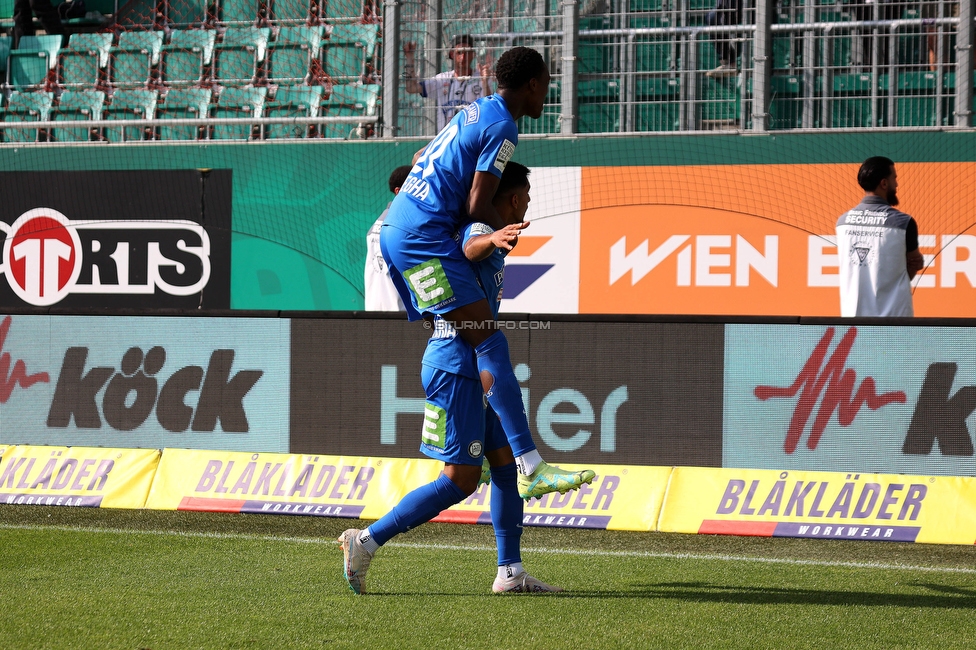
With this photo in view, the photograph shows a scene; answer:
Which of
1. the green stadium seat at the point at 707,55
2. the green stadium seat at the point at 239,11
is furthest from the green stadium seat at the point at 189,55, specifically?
the green stadium seat at the point at 707,55

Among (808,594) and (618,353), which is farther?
(618,353)

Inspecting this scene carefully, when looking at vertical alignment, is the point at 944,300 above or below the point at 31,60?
below

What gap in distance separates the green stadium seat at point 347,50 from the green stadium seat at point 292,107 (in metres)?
0.34

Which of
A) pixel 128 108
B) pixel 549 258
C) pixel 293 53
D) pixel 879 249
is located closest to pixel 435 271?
pixel 879 249

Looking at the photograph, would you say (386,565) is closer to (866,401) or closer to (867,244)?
(866,401)

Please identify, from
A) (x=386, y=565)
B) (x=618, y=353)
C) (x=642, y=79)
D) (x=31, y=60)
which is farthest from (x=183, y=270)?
(x=386, y=565)

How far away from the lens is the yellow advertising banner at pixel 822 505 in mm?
5785

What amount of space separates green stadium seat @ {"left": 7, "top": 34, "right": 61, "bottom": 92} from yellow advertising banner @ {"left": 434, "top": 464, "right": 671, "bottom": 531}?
10.8 meters

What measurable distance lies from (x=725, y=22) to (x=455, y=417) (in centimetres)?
787

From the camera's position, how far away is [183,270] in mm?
12227

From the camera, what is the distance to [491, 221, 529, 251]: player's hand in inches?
153

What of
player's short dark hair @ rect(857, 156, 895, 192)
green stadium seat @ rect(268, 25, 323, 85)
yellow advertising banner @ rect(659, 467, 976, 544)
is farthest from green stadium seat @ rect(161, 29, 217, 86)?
yellow advertising banner @ rect(659, 467, 976, 544)

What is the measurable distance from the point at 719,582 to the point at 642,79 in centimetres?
720

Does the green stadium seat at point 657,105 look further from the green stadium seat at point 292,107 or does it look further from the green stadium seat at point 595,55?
the green stadium seat at point 292,107
